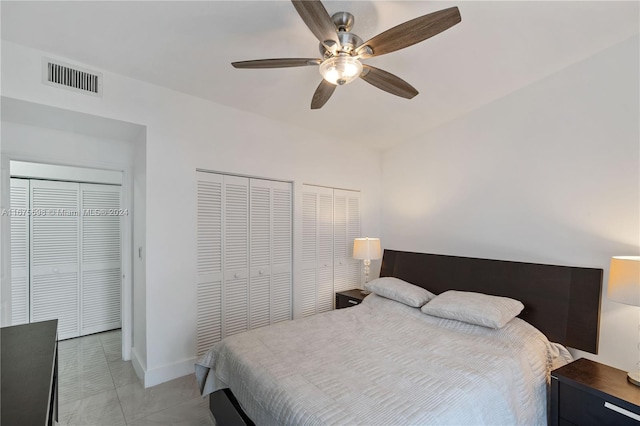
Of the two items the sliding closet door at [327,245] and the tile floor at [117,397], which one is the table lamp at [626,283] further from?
the tile floor at [117,397]

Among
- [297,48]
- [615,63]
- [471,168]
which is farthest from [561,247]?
[297,48]

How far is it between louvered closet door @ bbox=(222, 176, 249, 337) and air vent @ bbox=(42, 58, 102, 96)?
120cm

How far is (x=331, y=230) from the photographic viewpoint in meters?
3.71

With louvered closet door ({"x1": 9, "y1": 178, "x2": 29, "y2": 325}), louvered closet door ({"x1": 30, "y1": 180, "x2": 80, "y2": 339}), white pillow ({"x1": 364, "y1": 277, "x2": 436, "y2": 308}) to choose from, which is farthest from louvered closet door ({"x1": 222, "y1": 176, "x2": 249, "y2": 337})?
louvered closet door ({"x1": 9, "y1": 178, "x2": 29, "y2": 325})

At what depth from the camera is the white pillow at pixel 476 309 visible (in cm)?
215

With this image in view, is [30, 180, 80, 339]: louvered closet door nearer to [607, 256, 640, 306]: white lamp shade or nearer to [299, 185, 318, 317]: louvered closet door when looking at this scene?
[299, 185, 318, 317]: louvered closet door

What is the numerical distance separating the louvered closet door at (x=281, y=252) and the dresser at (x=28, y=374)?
73.3 inches

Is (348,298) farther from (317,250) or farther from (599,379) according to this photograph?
(599,379)

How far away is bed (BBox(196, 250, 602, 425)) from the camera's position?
137 cm

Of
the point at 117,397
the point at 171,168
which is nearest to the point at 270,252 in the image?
the point at 171,168

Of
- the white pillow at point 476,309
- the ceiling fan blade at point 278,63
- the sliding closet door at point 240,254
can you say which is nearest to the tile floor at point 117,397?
the sliding closet door at point 240,254

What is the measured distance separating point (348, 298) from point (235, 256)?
4.56 ft

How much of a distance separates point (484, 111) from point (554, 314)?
1.93 m

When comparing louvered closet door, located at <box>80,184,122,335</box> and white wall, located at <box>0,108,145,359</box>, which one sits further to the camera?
louvered closet door, located at <box>80,184,122,335</box>
